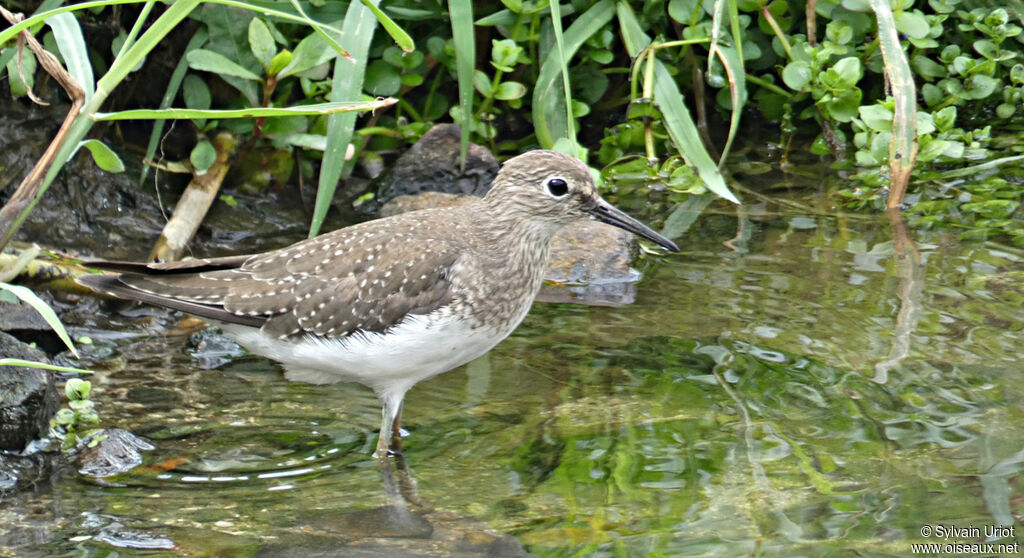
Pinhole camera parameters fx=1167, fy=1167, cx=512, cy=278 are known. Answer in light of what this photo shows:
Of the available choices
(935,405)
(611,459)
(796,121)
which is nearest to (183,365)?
(611,459)

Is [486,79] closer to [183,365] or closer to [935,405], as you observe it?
[183,365]

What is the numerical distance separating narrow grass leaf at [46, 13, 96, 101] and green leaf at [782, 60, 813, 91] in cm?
449

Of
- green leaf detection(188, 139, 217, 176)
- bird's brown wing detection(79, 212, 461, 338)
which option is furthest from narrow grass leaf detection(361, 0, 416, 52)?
green leaf detection(188, 139, 217, 176)

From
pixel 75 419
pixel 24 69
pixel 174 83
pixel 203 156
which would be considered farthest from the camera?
pixel 203 156

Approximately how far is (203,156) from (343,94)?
1.19 meters

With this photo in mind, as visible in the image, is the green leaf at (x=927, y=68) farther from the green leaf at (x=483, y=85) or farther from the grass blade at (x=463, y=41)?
the grass blade at (x=463, y=41)

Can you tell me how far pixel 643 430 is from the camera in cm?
512

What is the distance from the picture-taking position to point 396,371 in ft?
17.0

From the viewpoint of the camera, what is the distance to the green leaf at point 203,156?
23.4 feet

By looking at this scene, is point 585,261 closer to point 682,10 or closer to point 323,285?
point 682,10

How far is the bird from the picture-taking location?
5227 mm

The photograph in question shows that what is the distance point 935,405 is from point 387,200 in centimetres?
390

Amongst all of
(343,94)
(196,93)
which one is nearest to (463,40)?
(343,94)

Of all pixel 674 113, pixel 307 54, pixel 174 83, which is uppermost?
pixel 307 54
